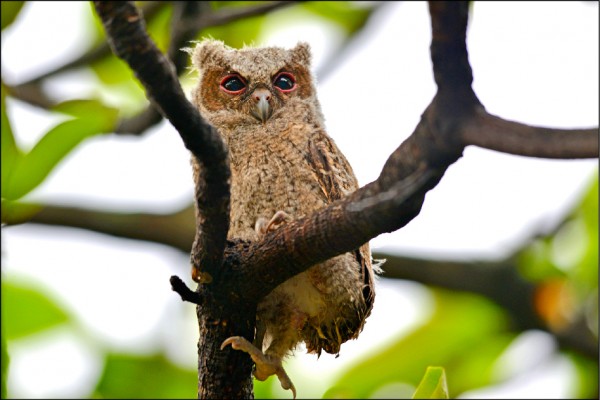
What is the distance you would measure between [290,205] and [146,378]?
197cm

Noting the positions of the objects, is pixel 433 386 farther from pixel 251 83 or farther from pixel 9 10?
pixel 9 10

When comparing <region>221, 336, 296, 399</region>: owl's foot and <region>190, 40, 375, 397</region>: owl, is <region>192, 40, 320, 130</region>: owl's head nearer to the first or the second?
<region>190, 40, 375, 397</region>: owl

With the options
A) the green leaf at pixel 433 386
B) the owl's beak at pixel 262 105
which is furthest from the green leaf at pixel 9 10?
the green leaf at pixel 433 386

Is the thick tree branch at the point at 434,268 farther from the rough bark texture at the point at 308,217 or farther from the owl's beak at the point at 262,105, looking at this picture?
the rough bark texture at the point at 308,217

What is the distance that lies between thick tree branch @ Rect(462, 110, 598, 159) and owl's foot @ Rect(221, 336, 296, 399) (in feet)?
4.58

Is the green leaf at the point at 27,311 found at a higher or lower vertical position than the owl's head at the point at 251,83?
lower

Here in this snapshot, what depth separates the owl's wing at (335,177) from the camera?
427 cm

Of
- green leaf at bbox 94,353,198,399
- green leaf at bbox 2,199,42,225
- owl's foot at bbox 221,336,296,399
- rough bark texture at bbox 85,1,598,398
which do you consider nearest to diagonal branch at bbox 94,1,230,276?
rough bark texture at bbox 85,1,598,398

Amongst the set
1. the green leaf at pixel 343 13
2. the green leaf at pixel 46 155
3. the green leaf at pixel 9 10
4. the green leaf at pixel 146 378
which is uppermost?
the green leaf at pixel 343 13

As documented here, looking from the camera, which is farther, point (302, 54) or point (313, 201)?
point (302, 54)

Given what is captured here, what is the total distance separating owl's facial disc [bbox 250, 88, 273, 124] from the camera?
498 cm

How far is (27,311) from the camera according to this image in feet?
18.5

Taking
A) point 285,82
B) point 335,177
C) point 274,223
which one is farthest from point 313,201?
point 285,82

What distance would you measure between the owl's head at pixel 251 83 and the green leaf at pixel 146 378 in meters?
1.62
